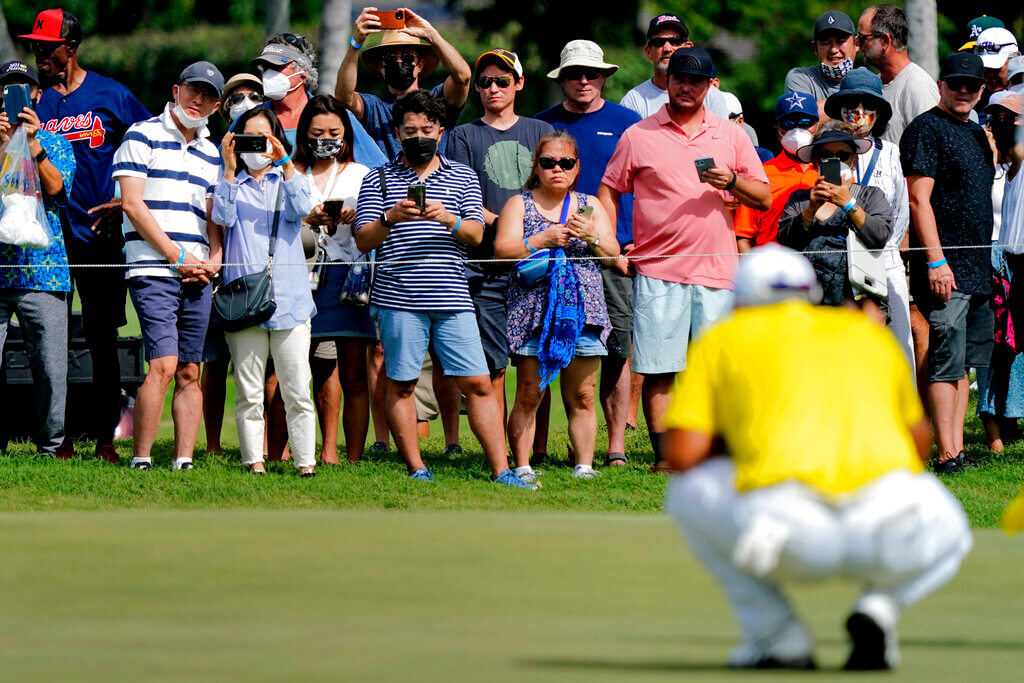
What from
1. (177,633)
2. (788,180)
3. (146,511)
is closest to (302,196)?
(146,511)

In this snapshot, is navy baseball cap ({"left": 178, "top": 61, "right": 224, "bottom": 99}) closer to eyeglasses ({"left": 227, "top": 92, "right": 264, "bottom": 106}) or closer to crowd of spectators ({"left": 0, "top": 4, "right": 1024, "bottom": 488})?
crowd of spectators ({"left": 0, "top": 4, "right": 1024, "bottom": 488})

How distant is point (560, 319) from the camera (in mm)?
9523

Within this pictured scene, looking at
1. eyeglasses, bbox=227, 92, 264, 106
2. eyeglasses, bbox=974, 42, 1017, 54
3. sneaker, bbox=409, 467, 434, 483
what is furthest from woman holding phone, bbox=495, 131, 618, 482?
eyeglasses, bbox=974, 42, 1017, 54

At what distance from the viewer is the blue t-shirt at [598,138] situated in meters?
10.6

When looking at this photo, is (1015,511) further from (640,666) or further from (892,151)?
(892,151)

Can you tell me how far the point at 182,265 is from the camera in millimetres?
9570

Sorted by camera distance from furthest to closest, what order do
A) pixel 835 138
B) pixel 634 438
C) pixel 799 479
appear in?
1. pixel 634 438
2. pixel 835 138
3. pixel 799 479

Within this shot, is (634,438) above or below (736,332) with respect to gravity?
below

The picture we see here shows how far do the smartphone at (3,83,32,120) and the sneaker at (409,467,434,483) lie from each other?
3301 millimetres

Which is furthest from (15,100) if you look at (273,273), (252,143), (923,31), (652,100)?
(923,31)

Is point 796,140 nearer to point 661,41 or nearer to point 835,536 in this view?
point 661,41

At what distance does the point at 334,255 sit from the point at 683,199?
2.20 m

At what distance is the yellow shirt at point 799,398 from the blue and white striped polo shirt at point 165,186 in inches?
215

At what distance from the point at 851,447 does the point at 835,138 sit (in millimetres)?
5098
